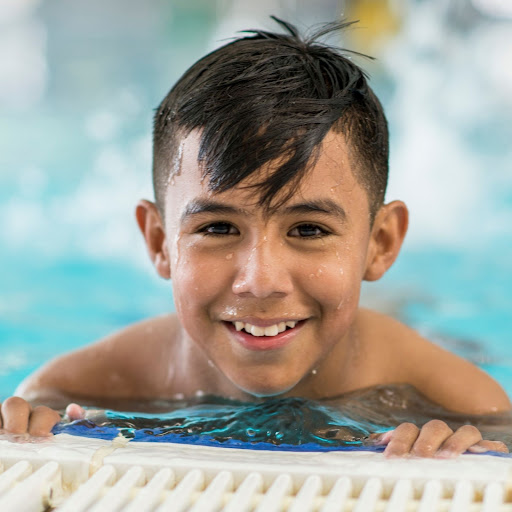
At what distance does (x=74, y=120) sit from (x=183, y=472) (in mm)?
4952

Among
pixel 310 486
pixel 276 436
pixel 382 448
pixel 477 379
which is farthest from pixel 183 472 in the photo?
pixel 477 379

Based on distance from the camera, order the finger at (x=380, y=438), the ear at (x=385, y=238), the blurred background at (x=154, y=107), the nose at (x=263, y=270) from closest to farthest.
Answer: the finger at (x=380, y=438) → the nose at (x=263, y=270) → the ear at (x=385, y=238) → the blurred background at (x=154, y=107)

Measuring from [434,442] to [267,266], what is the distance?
498 mm

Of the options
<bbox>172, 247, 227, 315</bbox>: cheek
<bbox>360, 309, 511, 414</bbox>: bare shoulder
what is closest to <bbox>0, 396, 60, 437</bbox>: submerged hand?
<bbox>172, 247, 227, 315</bbox>: cheek

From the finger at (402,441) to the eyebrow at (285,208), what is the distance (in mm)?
513

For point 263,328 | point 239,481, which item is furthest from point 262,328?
point 239,481

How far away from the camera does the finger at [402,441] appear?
4.73ft

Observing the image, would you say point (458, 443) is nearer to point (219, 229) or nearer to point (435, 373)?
point (219, 229)

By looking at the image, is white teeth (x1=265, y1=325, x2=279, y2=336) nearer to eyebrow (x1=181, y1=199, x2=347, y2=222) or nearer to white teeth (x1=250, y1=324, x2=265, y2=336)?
white teeth (x1=250, y1=324, x2=265, y2=336)

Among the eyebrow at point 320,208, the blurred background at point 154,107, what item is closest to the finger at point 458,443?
the eyebrow at point 320,208

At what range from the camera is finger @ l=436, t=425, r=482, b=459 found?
4.69 feet

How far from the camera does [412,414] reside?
7.16ft

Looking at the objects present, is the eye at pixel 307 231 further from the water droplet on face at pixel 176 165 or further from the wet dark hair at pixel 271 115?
the water droplet on face at pixel 176 165

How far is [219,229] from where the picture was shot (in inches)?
71.8
